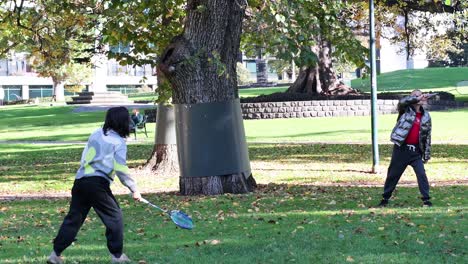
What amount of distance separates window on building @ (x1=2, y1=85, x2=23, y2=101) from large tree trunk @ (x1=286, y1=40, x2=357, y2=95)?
55.0 m

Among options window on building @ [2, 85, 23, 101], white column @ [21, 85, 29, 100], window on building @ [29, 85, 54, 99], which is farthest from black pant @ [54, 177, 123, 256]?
window on building @ [29, 85, 54, 99]

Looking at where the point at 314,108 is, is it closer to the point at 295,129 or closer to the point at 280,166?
the point at 295,129

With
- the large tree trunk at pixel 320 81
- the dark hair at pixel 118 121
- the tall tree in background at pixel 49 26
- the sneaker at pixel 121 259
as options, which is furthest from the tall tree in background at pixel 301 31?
the large tree trunk at pixel 320 81

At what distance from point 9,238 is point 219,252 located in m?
2.79

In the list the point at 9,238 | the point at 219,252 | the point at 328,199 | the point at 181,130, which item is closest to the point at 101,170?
the point at 219,252

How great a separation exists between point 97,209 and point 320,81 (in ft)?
107

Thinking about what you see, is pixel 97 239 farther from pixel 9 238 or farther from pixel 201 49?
pixel 201 49

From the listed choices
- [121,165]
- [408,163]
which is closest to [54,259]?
[121,165]

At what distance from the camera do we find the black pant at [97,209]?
7.31m

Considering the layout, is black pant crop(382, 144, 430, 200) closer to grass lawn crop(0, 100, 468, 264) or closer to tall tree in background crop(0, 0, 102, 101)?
grass lawn crop(0, 100, 468, 264)

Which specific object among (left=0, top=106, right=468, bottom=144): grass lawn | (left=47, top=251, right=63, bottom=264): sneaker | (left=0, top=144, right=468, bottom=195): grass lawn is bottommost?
(left=0, top=144, right=468, bottom=195): grass lawn

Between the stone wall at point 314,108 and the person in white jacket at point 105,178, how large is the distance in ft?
96.8

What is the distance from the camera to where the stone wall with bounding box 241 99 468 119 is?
36375 mm

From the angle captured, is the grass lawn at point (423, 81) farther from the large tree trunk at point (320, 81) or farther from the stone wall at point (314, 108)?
the stone wall at point (314, 108)
